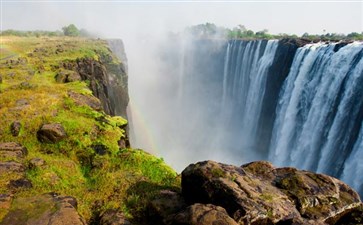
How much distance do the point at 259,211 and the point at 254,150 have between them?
3388 centimetres

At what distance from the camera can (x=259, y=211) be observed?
19.0 ft

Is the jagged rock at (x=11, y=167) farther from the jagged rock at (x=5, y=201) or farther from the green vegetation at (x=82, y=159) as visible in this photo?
the jagged rock at (x=5, y=201)

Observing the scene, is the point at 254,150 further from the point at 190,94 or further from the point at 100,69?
the point at 190,94

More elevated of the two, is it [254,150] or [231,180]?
[231,180]

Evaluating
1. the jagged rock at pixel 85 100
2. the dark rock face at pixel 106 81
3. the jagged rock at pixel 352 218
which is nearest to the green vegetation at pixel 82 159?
the jagged rock at pixel 85 100

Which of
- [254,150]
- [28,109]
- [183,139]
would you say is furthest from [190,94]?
[28,109]

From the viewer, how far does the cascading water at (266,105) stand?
2214 centimetres

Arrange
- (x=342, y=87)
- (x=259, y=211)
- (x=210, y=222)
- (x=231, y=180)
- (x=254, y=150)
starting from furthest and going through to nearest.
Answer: (x=254, y=150), (x=342, y=87), (x=231, y=180), (x=259, y=211), (x=210, y=222)

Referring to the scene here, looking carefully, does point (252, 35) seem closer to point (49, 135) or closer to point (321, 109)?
point (321, 109)

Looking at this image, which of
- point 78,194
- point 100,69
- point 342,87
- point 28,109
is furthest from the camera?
point 100,69

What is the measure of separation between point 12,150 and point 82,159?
6.51 feet

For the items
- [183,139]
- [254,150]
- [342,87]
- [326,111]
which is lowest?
[183,139]

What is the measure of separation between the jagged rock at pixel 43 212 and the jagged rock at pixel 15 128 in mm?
4351

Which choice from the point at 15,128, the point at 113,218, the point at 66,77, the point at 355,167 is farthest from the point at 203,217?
the point at 355,167
